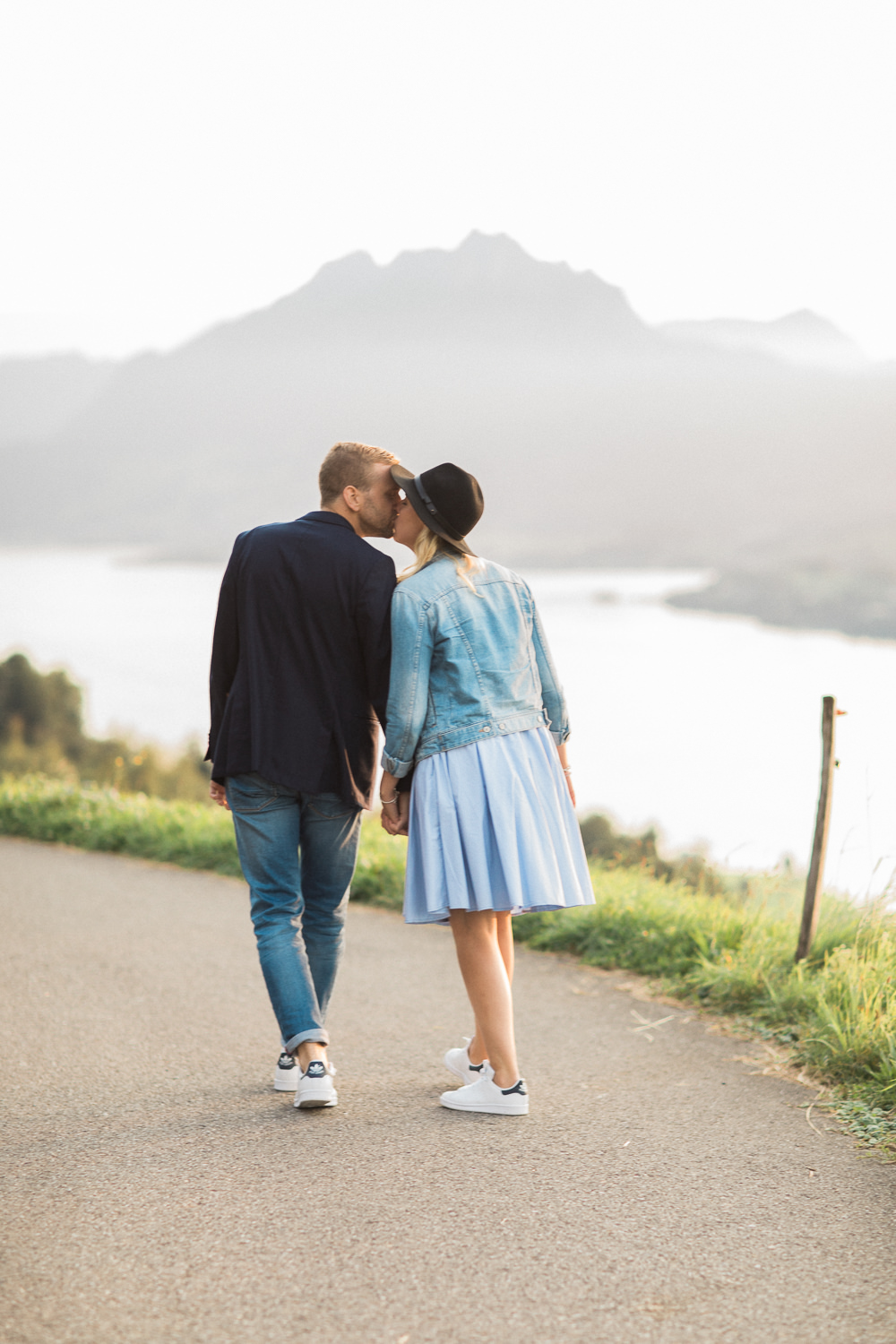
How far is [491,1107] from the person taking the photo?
10.8 ft

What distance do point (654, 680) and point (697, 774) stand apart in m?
12.8

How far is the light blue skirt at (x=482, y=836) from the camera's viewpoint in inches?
123

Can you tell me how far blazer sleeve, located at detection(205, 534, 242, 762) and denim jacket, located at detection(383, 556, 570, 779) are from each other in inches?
19.6

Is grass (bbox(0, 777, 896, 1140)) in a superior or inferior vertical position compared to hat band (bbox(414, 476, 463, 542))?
inferior

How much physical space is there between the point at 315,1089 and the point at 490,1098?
51 centimetres

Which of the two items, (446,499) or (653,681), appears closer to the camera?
(446,499)

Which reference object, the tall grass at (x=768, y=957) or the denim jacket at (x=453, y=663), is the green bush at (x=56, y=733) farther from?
the denim jacket at (x=453, y=663)

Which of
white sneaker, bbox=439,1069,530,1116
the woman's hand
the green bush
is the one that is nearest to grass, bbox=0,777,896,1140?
white sneaker, bbox=439,1069,530,1116

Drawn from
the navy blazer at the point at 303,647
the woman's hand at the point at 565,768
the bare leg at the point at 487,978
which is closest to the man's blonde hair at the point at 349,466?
the navy blazer at the point at 303,647

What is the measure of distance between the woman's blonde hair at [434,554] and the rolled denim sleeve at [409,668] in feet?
0.33

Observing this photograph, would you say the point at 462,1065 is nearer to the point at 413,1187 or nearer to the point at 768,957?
the point at 413,1187

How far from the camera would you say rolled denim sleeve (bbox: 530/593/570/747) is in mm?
3357

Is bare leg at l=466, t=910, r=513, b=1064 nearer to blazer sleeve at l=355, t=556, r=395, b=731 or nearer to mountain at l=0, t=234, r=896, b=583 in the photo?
blazer sleeve at l=355, t=556, r=395, b=731

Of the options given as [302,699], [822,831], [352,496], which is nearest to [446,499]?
[352,496]
